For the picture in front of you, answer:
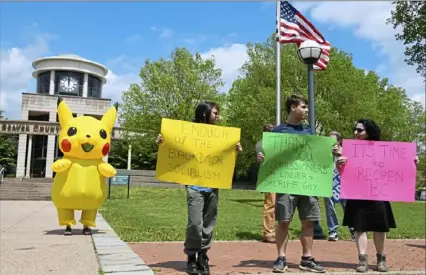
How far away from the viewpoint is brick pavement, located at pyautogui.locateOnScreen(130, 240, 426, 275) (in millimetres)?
5320

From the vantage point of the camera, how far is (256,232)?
364 inches

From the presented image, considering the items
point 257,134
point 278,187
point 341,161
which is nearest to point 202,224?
point 278,187

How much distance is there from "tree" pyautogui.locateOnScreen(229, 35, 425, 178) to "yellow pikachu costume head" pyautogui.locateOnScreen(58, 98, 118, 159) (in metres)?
18.5

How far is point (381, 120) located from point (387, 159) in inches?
1094

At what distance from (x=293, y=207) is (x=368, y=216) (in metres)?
0.99

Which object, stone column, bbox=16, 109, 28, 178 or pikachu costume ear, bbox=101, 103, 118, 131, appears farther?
stone column, bbox=16, 109, 28, 178

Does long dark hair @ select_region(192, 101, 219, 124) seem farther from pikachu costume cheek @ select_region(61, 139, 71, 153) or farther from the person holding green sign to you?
pikachu costume cheek @ select_region(61, 139, 71, 153)

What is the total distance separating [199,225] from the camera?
4.80 m

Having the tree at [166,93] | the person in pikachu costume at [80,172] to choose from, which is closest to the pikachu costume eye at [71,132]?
the person in pikachu costume at [80,172]

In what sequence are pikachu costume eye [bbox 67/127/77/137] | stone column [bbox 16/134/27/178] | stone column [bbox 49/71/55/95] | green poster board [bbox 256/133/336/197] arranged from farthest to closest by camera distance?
stone column [bbox 49/71/55/95] → stone column [bbox 16/134/27/178] → pikachu costume eye [bbox 67/127/77/137] → green poster board [bbox 256/133/336/197]

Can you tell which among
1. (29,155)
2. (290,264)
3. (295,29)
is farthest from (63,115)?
(29,155)

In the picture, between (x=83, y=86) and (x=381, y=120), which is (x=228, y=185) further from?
(x=83, y=86)

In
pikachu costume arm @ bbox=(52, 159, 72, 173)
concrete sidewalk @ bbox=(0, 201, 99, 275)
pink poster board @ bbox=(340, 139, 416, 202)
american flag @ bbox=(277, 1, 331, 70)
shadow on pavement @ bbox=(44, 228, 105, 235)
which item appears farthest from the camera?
american flag @ bbox=(277, 1, 331, 70)

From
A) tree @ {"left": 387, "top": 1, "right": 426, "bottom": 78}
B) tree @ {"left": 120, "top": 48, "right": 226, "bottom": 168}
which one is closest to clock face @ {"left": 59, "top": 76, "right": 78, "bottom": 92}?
tree @ {"left": 120, "top": 48, "right": 226, "bottom": 168}
